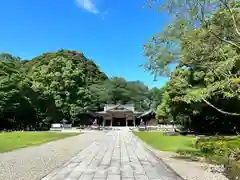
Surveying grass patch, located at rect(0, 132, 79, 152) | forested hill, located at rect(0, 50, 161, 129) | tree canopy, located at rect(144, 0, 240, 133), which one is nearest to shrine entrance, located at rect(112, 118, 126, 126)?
forested hill, located at rect(0, 50, 161, 129)

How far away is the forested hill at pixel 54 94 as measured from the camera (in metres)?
38.4

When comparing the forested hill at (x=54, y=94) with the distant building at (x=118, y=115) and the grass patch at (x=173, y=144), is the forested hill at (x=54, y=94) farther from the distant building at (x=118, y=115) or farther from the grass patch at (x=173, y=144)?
the grass patch at (x=173, y=144)

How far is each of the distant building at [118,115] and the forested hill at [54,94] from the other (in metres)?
2.34

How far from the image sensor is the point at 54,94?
157ft

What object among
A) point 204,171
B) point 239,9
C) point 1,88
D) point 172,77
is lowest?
point 204,171

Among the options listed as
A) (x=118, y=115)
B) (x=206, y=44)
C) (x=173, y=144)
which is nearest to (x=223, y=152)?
(x=206, y=44)

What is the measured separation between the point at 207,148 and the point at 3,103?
2973 centimetres

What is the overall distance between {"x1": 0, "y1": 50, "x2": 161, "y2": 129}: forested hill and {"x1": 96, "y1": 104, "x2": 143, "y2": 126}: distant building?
7.68ft

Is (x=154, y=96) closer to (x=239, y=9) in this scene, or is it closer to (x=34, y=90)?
(x=34, y=90)

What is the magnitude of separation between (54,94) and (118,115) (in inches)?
576

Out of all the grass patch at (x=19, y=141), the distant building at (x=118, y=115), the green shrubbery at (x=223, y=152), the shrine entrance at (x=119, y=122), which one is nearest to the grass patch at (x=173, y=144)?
the green shrubbery at (x=223, y=152)

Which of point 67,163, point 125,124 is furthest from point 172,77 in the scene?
point 125,124

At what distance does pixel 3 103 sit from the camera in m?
35.7

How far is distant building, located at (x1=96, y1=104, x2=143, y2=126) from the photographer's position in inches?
2197
